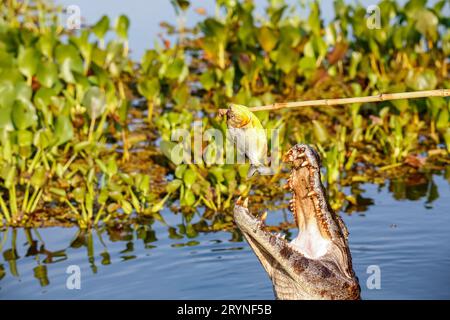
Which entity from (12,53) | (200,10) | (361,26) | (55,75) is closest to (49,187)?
(55,75)

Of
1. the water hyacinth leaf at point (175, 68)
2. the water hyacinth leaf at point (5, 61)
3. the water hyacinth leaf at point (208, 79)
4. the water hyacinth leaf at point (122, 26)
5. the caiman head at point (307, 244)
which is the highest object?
the water hyacinth leaf at point (122, 26)

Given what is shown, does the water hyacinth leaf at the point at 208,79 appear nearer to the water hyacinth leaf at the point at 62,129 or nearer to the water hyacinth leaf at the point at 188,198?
the water hyacinth leaf at the point at 62,129

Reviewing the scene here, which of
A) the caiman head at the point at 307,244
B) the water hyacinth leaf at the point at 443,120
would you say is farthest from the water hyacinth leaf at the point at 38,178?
the water hyacinth leaf at the point at 443,120

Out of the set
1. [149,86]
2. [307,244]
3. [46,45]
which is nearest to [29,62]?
[46,45]

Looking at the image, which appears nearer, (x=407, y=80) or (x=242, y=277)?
(x=242, y=277)

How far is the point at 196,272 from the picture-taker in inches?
277

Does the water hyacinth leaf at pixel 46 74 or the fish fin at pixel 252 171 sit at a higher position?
the water hyacinth leaf at pixel 46 74

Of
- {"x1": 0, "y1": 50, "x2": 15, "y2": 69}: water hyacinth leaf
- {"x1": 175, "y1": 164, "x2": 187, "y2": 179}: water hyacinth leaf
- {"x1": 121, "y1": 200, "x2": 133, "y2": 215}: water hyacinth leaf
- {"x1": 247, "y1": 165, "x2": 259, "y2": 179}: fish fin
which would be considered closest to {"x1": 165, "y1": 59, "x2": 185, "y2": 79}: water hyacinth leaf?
{"x1": 0, "y1": 50, "x2": 15, "y2": 69}: water hyacinth leaf

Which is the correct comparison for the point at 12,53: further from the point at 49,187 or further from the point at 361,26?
the point at 361,26

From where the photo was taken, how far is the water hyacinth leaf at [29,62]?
959 centimetres

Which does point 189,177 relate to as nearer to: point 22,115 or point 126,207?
point 126,207

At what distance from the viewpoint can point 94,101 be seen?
914 centimetres

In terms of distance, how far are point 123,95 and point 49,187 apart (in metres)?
2.81
